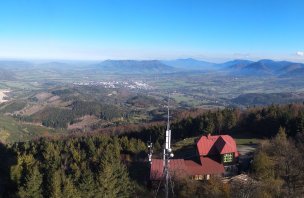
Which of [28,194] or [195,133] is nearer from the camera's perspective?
[28,194]

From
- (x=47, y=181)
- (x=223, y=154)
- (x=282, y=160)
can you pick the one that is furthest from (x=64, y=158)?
(x=282, y=160)

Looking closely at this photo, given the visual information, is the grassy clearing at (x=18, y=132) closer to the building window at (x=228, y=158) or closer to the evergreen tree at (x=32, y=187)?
the building window at (x=228, y=158)

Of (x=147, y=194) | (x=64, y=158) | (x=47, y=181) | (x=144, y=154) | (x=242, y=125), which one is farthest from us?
(x=242, y=125)

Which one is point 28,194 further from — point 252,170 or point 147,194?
point 252,170

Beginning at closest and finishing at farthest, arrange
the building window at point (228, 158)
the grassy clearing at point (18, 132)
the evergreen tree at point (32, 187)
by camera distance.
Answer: the evergreen tree at point (32, 187) < the building window at point (228, 158) < the grassy clearing at point (18, 132)

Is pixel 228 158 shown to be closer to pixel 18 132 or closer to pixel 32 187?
pixel 32 187

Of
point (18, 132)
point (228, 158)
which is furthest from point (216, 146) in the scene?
point (18, 132)

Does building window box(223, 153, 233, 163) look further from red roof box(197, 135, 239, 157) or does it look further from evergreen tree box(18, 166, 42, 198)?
evergreen tree box(18, 166, 42, 198)

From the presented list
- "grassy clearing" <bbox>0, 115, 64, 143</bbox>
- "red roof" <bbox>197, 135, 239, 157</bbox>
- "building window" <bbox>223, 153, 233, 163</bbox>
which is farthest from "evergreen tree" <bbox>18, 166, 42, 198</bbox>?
"grassy clearing" <bbox>0, 115, 64, 143</bbox>

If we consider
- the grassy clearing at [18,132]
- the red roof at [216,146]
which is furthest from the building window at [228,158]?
the grassy clearing at [18,132]
